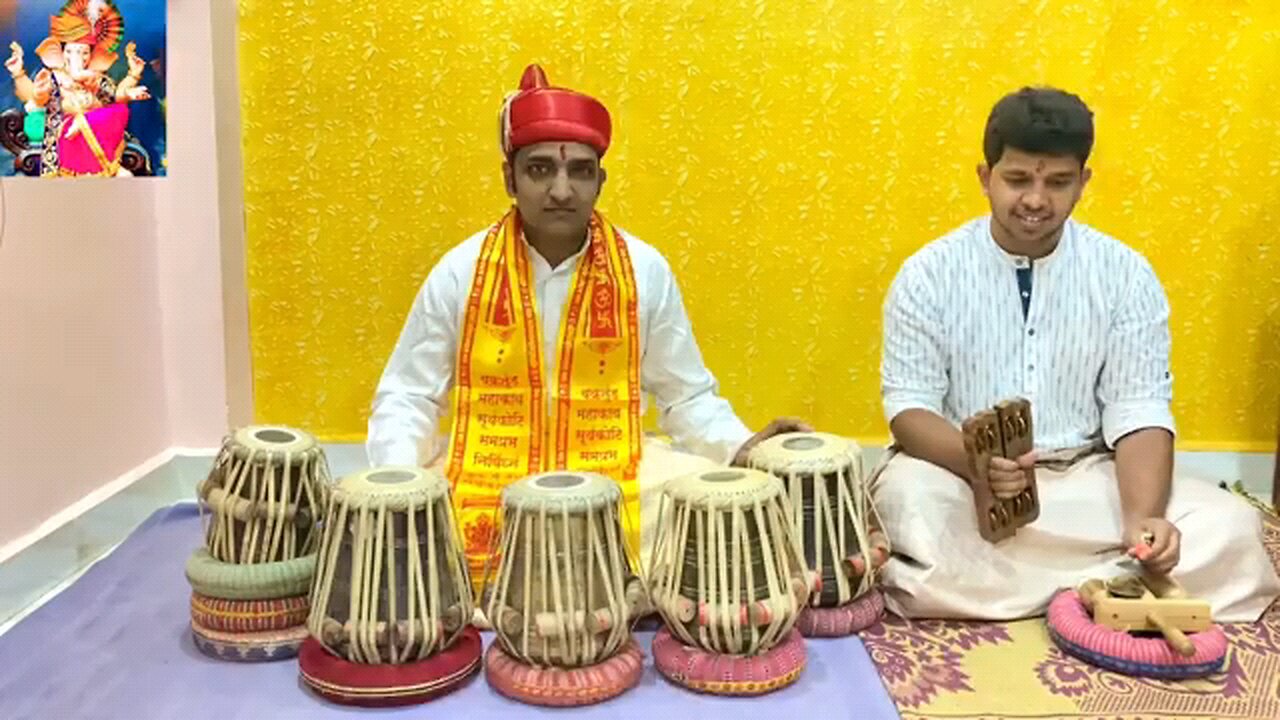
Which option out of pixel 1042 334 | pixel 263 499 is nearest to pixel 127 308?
pixel 263 499

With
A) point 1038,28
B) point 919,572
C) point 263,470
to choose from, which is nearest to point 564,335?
point 263,470

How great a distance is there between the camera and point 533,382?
265cm

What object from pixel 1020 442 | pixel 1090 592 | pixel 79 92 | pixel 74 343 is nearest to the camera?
pixel 1090 592

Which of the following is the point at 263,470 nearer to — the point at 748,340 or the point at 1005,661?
the point at 1005,661

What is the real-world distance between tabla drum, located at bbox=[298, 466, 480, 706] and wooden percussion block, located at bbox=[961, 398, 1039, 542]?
102 cm

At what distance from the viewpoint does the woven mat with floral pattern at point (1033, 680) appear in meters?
2.19

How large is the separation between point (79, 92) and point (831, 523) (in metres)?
Result: 1.86

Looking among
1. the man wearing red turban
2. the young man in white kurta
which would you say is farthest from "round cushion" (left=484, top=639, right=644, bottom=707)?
the young man in white kurta

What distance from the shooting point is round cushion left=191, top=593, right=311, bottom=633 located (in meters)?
2.34

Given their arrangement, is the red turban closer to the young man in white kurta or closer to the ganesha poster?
the young man in white kurta

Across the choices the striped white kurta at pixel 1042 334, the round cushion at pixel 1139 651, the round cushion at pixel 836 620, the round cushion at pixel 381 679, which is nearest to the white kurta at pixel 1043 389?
the striped white kurta at pixel 1042 334

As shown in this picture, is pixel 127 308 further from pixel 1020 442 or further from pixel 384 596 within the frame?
pixel 1020 442

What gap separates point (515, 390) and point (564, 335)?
153 mm

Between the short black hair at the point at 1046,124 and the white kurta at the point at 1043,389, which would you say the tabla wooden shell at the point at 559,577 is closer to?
the white kurta at the point at 1043,389
